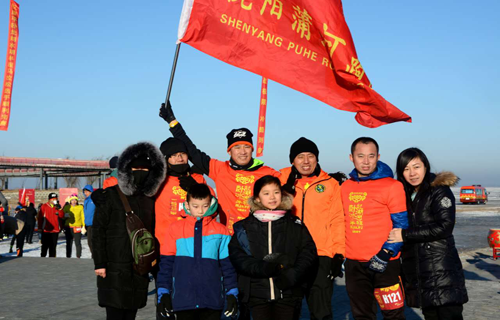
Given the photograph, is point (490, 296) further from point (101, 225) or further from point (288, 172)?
point (101, 225)

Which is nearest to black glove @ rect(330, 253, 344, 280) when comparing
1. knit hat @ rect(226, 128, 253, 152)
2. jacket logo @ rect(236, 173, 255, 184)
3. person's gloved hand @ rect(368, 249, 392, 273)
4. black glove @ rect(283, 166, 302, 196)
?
person's gloved hand @ rect(368, 249, 392, 273)

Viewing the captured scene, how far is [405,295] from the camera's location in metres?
4.05

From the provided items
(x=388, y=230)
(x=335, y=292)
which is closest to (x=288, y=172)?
(x=388, y=230)

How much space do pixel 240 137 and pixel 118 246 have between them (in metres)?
1.61

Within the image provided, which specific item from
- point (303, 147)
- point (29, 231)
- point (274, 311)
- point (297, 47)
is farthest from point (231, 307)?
point (29, 231)

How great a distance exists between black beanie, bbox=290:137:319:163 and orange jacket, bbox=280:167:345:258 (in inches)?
10.9

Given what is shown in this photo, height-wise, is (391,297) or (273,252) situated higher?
(273,252)

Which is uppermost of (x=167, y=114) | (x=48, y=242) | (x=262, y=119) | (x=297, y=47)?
(x=297, y=47)

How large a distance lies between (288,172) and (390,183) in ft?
3.42

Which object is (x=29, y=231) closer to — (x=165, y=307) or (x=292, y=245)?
(x=165, y=307)

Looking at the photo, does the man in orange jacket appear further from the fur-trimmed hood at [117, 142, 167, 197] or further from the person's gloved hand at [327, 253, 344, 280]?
the person's gloved hand at [327, 253, 344, 280]

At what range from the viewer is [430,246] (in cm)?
385

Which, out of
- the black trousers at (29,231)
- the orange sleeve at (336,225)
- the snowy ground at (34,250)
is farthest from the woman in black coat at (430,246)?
the black trousers at (29,231)

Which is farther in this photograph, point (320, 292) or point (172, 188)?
point (172, 188)
